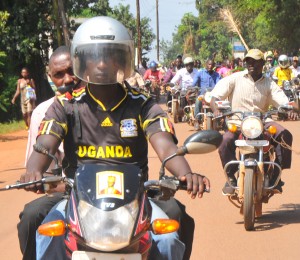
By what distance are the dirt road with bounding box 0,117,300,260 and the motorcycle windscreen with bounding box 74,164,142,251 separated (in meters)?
3.60

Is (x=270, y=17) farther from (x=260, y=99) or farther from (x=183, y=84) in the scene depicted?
(x=260, y=99)

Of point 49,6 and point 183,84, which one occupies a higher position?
point 49,6

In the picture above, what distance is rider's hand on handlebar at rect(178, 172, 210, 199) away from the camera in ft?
11.8

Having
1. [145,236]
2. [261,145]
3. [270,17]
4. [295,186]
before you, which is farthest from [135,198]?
[270,17]

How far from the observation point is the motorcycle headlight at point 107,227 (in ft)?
10.4

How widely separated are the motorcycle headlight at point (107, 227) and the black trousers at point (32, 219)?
85 centimetres

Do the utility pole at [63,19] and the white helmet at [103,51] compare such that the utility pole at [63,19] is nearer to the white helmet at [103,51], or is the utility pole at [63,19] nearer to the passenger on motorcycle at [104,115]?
the passenger on motorcycle at [104,115]

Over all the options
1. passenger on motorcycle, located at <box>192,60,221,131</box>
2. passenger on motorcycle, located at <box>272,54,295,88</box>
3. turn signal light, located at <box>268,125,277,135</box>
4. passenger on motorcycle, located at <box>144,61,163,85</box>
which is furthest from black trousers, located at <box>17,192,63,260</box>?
passenger on motorcycle, located at <box>144,61,163,85</box>

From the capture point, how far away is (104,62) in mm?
3982

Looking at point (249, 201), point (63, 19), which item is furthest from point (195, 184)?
point (63, 19)

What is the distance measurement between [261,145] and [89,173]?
15.9 feet

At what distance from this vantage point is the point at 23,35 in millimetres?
26891

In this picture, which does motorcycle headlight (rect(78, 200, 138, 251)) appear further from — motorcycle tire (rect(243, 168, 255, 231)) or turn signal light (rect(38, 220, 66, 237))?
motorcycle tire (rect(243, 168, 255, 231))

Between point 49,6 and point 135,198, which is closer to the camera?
point 135,198
